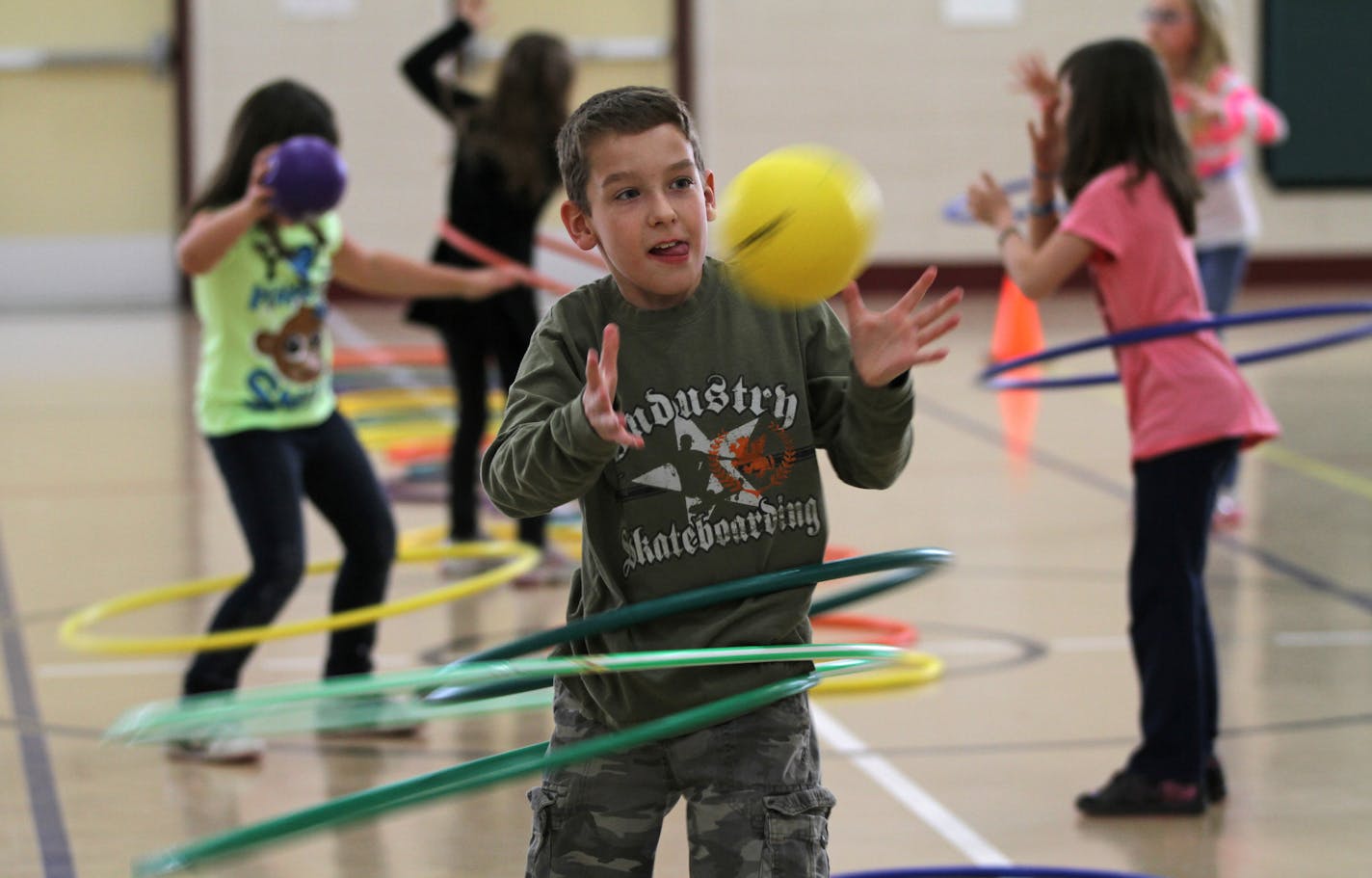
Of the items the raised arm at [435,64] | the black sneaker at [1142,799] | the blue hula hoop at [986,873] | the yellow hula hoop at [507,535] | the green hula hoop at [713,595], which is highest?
the raised arm at [435,64]

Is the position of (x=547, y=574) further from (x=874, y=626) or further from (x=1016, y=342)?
(x=1016, y=342)

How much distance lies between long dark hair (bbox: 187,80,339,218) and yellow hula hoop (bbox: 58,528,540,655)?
108 centimetres

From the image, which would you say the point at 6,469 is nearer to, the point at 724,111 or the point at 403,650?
the point at 403,650

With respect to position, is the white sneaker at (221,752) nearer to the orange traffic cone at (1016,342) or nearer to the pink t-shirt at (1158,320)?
the pink t-shirt at (1158,320)

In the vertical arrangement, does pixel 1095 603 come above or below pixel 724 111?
below

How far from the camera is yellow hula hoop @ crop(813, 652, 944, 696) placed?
5613 millimetres

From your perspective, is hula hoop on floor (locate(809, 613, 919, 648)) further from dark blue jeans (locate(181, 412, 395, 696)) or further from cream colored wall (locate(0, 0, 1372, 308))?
cream colored wall (locate(0, 0, 1372, 308))

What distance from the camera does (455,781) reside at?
99.0 inches

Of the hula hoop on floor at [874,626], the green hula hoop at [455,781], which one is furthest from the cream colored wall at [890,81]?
the green hula hoop at [455,781]

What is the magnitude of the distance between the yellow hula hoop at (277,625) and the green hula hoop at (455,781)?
216 centimetres

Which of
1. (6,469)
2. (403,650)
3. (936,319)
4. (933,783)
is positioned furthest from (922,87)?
(936,319)

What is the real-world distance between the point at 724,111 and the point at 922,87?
1.70m

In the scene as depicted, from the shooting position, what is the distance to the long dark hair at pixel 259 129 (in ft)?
16.8

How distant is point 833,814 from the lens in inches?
178
